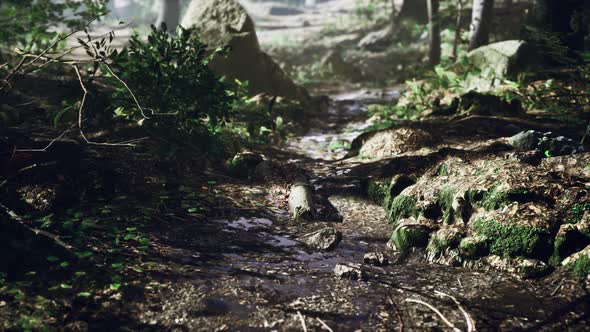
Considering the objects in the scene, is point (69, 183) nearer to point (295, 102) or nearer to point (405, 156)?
point (405, 156)

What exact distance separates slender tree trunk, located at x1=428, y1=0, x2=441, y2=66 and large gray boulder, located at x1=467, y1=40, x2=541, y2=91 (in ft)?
14.4

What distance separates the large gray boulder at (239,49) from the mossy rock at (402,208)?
801 centimetres

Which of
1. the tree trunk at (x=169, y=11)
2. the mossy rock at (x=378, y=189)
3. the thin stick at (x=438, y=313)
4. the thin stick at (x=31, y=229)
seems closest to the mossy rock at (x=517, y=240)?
the thin stick at (x=438, y=313)

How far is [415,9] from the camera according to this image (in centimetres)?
2405

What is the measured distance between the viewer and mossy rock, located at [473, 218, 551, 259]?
163 inches

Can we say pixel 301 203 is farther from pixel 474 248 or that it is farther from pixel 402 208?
pixel 474 248

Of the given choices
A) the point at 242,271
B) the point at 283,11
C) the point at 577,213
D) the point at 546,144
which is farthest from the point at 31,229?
the point at 283,11

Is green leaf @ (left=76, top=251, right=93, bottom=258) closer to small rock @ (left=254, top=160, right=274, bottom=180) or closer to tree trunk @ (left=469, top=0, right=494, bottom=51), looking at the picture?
small rock @ (left=254, top=160, right=274, bottom=180)

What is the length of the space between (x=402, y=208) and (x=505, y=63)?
688 centimetres

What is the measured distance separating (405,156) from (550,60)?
→ 521cm

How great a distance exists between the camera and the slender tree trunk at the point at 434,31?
49.4ft

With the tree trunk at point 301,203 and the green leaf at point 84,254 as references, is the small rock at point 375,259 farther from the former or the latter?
the green leaf at point 84,254

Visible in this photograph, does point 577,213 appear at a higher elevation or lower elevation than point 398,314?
higher

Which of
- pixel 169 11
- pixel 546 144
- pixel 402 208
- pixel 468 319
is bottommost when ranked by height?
pixel 402 208
